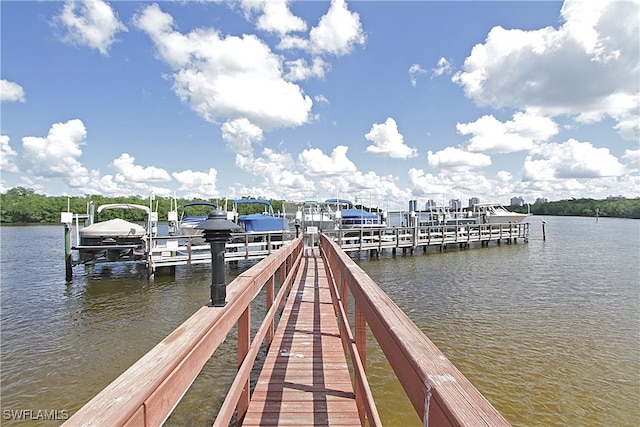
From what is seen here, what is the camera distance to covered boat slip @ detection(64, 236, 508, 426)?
959mm

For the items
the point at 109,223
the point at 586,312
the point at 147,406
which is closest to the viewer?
the point at 147,406

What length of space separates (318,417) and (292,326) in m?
2.26

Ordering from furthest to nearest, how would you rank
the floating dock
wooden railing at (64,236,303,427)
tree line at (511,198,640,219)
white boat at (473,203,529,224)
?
1. tree line at (511,198,640,219)
2. white boat at (473,203,529,224)
3. the floating dock
4. wooden railing at (64,236,303,427)

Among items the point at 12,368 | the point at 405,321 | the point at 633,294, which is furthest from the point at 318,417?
the point at 633,294

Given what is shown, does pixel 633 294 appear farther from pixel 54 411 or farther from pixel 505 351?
pixel 54 411

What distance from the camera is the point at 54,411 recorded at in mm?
5113

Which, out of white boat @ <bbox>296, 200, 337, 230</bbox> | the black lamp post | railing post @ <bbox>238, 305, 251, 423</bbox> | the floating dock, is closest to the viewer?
the black lamp post

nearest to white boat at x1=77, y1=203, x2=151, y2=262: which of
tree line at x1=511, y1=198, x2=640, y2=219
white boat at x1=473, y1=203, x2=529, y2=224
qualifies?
white boat at x1=473, y1=203, x2=529, y2=224

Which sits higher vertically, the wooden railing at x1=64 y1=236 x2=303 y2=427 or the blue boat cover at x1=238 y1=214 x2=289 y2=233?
the blue boat cover at x1=238 y1=214 x2=289 y2=233

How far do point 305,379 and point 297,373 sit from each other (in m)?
0.16

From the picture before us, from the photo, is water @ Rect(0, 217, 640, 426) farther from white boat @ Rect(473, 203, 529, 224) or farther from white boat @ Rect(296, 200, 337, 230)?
white boat @ Rect(473, 203, 529, 224)

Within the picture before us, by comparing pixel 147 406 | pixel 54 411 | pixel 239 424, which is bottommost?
pixel 54 411
